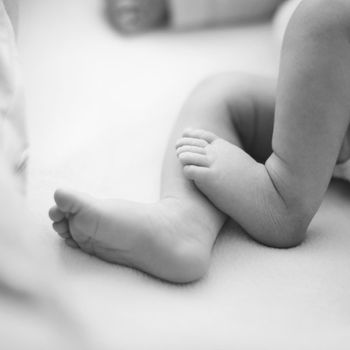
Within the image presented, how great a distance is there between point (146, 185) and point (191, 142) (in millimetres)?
102

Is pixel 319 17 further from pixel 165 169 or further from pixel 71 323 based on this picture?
pixel 71 323

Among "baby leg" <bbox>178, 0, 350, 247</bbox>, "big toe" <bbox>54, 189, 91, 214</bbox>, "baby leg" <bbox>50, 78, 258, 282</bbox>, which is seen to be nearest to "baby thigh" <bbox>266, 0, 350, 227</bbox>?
"baby leg" <bbox>178, 0, 350, 247</bbox>

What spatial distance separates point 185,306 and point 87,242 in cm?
13

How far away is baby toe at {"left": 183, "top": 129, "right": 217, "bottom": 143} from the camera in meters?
0.78

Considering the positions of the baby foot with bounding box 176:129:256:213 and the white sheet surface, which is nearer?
the white sheet surface

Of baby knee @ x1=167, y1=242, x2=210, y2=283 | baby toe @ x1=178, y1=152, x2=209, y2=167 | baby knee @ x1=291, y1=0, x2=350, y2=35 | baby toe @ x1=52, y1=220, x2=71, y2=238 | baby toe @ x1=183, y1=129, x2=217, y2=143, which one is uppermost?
baby knee @ x1=291, y1=0, x2=350, y2=35

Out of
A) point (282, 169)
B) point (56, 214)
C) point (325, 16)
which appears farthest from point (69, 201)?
point (325, 16)

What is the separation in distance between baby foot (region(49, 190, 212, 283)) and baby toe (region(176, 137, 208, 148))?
0.12 metres

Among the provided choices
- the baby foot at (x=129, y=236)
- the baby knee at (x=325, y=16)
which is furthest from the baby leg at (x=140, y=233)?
the baby knee at (x=325, y=16)

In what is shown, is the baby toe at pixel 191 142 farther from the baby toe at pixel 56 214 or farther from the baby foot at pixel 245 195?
the baby toe at pixel 56 214

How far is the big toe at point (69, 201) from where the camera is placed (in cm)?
65

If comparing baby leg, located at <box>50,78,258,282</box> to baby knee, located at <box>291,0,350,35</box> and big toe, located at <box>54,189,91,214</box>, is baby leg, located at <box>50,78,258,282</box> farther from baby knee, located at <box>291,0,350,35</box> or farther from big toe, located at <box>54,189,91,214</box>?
baby knee, located at <box>291,0,350,35</box>

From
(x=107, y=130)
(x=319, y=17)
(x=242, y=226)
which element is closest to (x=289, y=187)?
(x=242, y=226)

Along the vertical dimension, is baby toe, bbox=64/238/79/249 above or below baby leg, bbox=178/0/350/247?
below
